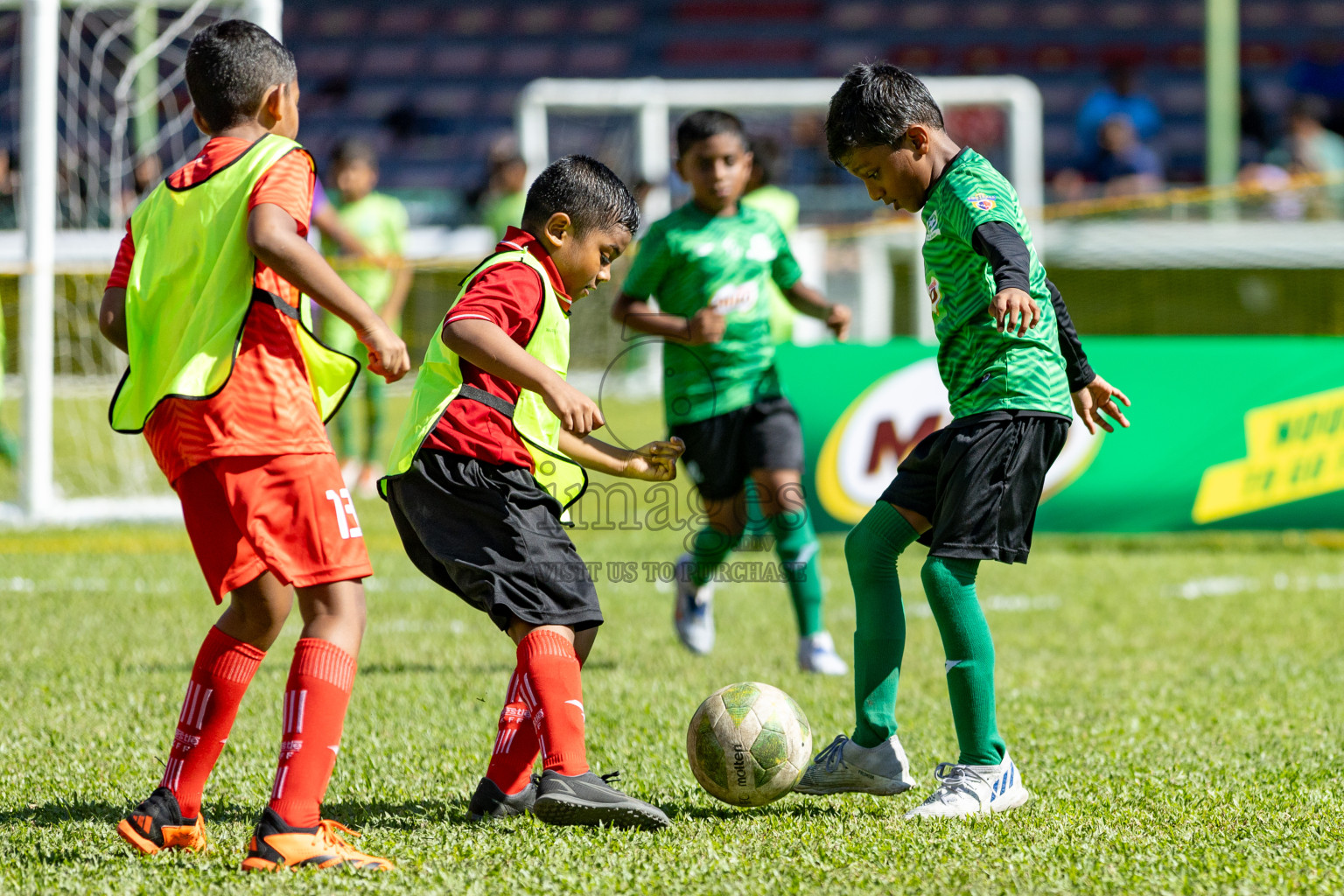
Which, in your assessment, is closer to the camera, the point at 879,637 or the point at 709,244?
the point at 879,637

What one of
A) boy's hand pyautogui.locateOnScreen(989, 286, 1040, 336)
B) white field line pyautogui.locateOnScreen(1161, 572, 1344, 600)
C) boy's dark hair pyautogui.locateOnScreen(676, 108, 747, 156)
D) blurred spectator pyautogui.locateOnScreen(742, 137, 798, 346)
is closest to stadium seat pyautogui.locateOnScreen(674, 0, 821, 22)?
blurred spectator pyautogui.locateOnScreen(742, 137, 798, 346)

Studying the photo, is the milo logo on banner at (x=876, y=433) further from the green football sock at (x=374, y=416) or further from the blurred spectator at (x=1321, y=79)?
the blurred spectator at (x=1321, y=79)

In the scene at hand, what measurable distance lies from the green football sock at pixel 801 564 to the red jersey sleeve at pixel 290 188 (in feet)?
9.68

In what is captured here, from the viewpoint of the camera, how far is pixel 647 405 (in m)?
12.4

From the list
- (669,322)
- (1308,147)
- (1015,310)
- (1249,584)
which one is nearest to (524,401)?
(1015,310)

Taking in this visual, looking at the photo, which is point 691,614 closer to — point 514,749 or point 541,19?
point 514,749

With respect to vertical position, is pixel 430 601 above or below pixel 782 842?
below

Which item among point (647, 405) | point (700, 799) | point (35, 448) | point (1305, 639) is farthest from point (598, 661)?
point (647, 405)

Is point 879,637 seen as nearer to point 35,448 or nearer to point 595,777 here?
point 595,777

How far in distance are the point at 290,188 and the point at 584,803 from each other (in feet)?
4.81

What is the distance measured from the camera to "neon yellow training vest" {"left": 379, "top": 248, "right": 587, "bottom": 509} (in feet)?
11.3

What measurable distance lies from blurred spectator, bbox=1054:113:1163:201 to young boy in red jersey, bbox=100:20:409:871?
556 inches

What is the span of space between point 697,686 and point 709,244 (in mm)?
1685

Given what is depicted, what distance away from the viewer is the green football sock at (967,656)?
3590 mm
